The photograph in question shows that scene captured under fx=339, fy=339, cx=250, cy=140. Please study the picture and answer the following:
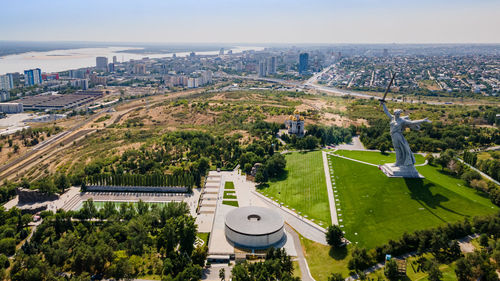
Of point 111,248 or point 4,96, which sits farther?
point 4,96

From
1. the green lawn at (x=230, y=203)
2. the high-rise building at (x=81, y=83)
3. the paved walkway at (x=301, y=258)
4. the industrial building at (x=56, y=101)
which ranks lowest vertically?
the paved walkway at (x=301, y=258)

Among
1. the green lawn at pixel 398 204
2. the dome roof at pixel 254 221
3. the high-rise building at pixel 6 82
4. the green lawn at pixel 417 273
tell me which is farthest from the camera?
the high-rise building at pixel 6 82

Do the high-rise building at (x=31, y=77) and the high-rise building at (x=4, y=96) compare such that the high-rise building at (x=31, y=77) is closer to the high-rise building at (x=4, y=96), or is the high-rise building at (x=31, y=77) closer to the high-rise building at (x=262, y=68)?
the high-rise building at (x=4, y=96)

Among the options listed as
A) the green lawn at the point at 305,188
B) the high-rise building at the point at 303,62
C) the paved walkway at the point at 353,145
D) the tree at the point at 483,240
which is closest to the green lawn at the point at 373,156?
the paved walkway at the point at 353,145

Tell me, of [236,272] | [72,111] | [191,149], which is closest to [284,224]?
[236,272]

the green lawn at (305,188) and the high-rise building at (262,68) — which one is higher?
the high-rise building at (262,68)

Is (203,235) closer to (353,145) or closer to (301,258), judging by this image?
(301,258)

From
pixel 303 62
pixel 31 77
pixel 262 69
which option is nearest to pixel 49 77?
pixel 31 77
